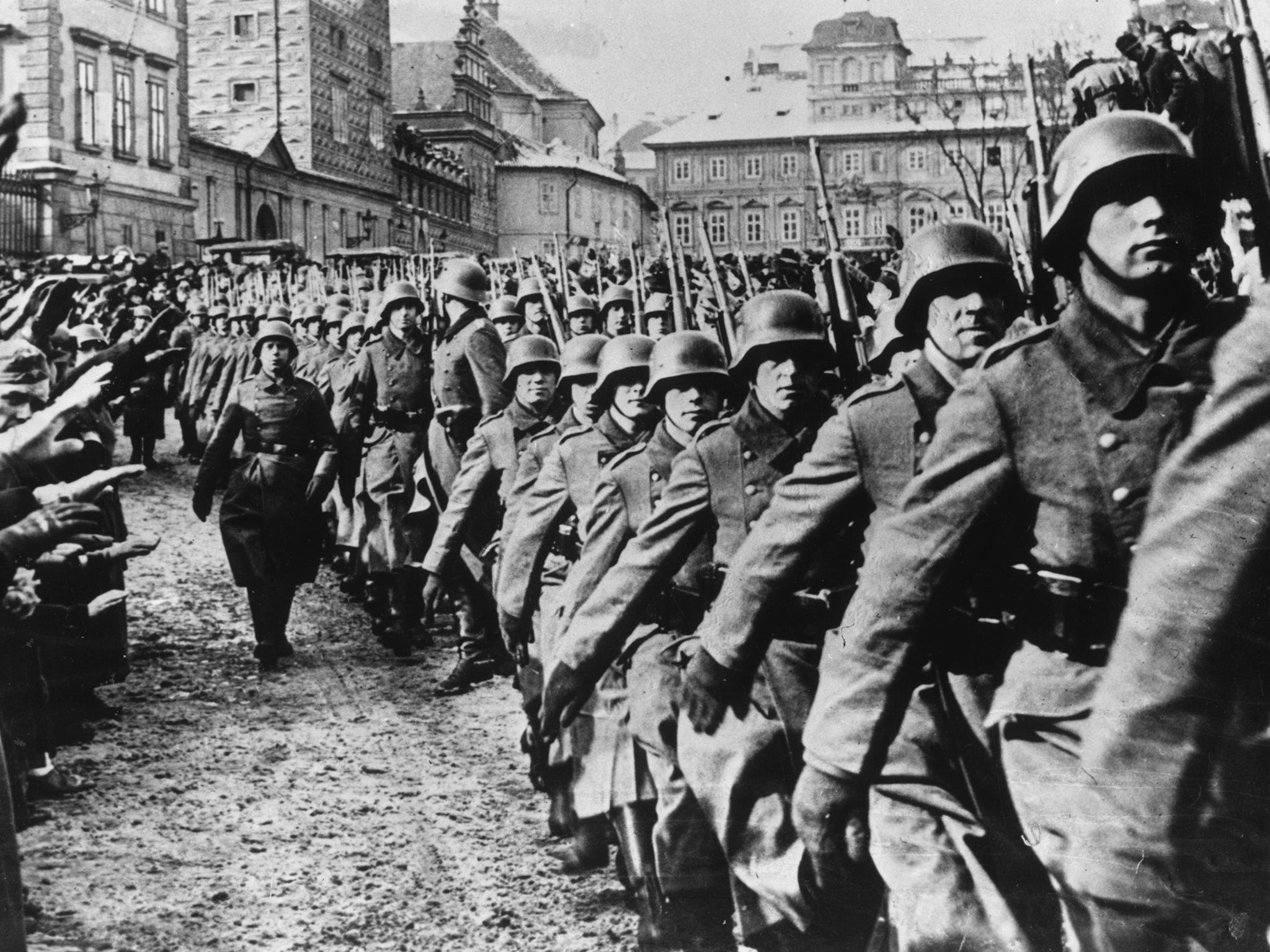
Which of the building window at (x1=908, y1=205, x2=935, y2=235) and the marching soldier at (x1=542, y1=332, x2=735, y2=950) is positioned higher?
the building window at (x1=908, y1=205, x2=935, y2=235)

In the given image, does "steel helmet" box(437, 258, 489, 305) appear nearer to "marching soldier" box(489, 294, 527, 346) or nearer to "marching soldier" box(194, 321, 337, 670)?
"marching soldier" box(489, 294, 527, 346)

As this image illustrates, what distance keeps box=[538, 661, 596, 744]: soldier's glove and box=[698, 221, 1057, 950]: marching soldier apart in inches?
35.8

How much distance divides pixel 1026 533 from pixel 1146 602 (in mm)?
311

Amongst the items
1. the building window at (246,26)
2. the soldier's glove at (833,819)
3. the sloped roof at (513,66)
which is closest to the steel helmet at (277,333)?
the soldier's glove at (833,819)

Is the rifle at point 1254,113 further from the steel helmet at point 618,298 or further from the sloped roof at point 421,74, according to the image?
the sloped roof at point 421,74

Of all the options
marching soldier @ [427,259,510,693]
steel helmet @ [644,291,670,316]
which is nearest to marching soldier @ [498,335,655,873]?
marching soldier @ [427,259,510,693]

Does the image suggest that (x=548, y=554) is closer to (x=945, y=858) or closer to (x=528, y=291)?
(x=945, y=858)

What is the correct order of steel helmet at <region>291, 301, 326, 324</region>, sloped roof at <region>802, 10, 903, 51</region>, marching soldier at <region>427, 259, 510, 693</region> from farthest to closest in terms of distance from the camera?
steel helmet at <region>291, 301, 326, 324</region>
marching soldier at <region>427, 259, 510, 693</region>
sloped roof at <region>802, 10, 903, 51</region>

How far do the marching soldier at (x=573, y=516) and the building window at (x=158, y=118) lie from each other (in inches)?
1336

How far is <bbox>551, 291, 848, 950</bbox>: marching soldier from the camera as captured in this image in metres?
4.51

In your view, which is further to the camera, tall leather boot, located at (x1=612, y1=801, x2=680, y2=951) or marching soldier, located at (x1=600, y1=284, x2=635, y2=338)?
marching soldier, located at (x1=600, y1=284, x2=635, y2=338)

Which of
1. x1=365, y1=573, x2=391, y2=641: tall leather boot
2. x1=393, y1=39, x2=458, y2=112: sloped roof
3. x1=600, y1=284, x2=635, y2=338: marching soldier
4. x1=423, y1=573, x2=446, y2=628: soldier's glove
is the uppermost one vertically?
x1=393, y1=39, x2=458, y2=112: sloped roof

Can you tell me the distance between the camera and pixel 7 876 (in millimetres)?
3824

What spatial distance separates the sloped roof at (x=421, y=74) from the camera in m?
65.1
